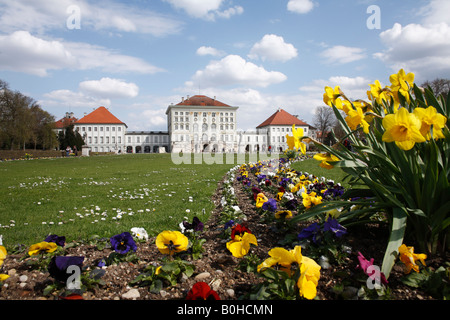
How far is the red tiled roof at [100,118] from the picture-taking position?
252 ft

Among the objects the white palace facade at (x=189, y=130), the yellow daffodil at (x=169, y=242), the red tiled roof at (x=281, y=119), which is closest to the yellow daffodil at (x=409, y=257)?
the yellow daffodil at (x=169, y=242)

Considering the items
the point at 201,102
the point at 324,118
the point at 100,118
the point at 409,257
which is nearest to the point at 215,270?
the point at 409,257

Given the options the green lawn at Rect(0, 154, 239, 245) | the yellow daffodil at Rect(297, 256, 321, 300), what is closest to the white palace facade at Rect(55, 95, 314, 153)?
the green lawn at Rect(0, 154, 239, 245)

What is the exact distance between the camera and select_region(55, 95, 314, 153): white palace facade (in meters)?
74.9

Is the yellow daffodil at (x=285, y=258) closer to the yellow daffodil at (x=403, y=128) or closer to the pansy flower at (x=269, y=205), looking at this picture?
the yellow daffodil at (x=403, y=128)

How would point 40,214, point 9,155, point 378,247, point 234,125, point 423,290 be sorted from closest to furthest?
1. point 423,290
2. point 378,247
3. point 40,214
4. point 9,155
5. point 234,125

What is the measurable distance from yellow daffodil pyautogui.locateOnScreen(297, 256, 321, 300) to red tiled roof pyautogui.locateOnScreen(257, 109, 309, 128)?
7669 centimetres

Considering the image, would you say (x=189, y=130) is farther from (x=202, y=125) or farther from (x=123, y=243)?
(x=123, y=243)

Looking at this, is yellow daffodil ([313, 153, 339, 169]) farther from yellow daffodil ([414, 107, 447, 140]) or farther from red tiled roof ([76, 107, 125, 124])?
red tiled roof ([76, 107, 125, 124])

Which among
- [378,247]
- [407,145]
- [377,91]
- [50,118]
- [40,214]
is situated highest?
[50,118]
